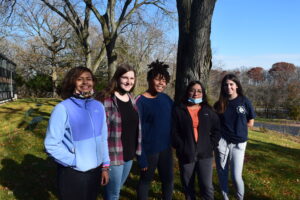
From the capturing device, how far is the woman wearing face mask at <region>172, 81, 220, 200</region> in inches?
126

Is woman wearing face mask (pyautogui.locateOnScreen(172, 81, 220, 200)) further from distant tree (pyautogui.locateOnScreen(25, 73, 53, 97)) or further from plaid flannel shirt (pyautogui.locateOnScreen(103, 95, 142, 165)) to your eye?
distant tree (pyautogui.locateOnScreen(25, 73, 53, 97))

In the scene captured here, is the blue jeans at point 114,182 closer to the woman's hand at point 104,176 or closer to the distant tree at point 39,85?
the woman's hand at point 104,176

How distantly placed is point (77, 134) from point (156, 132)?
3.75 ft

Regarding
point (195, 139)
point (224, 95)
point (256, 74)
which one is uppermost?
point (256, 74)

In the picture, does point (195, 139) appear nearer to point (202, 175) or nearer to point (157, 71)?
point (202, 175)

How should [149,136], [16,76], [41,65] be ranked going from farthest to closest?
[16,76] < [41,65] < [149,136]

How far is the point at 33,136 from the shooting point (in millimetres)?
8484

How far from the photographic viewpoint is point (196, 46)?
4508 mm

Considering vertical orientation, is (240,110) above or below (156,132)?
above

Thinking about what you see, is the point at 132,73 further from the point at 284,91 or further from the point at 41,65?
the point at 284,91

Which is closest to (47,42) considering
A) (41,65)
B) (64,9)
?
(41,65)

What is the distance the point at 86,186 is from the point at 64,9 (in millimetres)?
11307

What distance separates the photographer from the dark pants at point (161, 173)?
10.4ft

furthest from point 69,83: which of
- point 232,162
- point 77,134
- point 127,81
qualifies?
point 232,162
